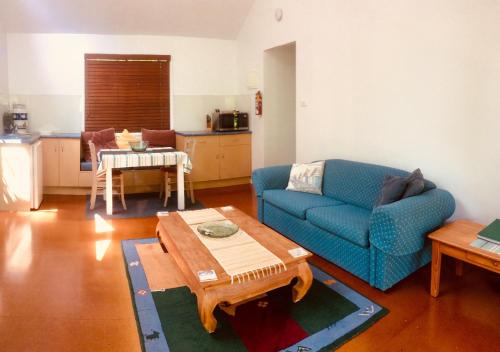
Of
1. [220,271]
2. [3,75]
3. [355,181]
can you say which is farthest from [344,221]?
[3,75]

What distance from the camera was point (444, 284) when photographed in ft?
9.91

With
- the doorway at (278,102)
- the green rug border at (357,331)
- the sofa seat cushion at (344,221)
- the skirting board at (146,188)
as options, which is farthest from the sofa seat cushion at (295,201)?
the skirting board at (146,188)

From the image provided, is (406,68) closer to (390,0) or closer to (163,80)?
(390,0)

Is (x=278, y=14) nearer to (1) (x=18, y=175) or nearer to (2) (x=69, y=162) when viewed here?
(2) (x=69, y=162)

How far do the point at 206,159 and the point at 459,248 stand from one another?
429 centimetres

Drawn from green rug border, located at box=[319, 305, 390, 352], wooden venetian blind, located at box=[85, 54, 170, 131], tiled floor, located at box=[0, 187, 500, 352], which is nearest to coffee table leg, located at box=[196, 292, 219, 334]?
tiled floor, located at box=[0, 187, 500, 352]

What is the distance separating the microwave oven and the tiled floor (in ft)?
9.01

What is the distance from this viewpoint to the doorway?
239 inches

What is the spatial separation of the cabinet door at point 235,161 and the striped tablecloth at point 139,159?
54.2 inches

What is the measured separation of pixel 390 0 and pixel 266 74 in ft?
8.40

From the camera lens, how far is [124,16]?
5.81 m

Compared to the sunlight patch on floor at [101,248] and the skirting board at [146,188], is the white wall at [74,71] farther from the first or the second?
the sunlight patch on floor at [101,248]

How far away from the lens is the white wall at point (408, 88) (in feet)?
9.99

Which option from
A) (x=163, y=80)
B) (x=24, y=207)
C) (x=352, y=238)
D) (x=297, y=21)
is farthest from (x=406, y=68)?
(x=24, y=207)
